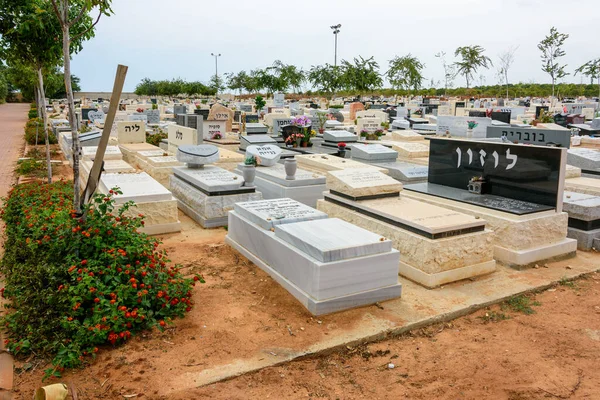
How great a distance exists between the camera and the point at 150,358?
370cm

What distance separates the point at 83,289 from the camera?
3941mm

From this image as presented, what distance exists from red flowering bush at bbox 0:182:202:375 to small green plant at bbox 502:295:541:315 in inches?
122

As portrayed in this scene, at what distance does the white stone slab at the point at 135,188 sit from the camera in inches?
275

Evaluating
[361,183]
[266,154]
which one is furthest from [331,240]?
[266,154]

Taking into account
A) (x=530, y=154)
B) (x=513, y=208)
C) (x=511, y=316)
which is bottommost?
(x=511, y=316)

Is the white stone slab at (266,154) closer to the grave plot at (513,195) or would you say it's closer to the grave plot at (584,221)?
the grave plot at (513,195)

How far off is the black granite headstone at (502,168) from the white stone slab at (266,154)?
302 centimetres

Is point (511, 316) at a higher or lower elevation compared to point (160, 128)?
lower

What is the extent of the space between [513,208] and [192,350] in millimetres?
4305

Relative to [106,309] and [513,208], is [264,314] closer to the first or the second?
[106,309]

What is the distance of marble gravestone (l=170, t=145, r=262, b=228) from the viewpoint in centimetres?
754

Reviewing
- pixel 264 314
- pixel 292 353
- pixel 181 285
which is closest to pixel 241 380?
pixel 292 353

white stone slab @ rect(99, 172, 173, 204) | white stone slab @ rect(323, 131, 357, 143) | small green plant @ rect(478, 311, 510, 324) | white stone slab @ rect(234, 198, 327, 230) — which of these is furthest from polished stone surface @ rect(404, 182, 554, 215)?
white stone slab @ rect(323, 131, 357, 143)

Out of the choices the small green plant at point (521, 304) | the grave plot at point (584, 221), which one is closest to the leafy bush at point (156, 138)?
the grave plot at point (584, 221)
